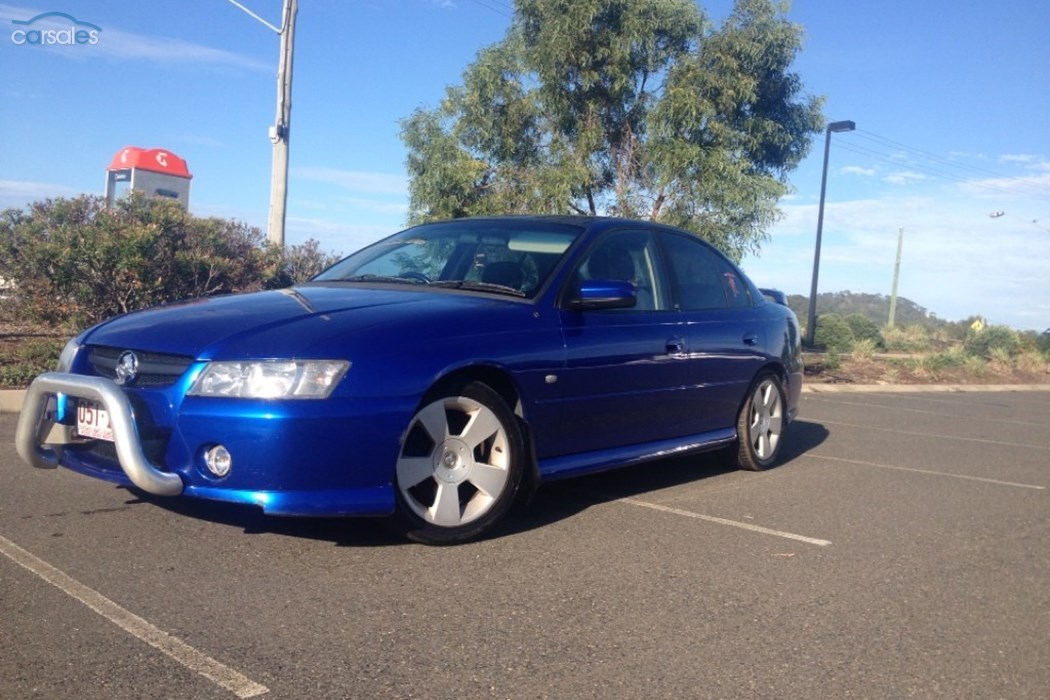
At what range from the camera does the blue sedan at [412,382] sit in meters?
3.92

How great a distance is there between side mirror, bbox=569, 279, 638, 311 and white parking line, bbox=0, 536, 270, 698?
256 centimetres

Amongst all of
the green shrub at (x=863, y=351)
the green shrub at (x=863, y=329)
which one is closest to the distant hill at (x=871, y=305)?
the green shrub at (x=863, y=329)

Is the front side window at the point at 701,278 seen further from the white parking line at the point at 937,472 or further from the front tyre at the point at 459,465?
the front tyre at the point at 459,465

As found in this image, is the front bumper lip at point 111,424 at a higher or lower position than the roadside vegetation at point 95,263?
lower

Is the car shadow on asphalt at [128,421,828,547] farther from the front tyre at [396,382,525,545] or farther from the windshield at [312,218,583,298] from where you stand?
the windshield at [312,218,583,298]

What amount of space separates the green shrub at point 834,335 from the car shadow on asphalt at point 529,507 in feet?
54.6

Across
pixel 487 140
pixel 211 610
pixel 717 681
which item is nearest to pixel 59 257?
pixel 487 140

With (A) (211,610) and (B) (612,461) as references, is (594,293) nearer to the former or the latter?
(B) (612,461)

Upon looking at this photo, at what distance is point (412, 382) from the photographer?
13.6 feet

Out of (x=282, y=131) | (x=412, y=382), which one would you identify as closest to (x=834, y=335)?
(x=282, y=131)

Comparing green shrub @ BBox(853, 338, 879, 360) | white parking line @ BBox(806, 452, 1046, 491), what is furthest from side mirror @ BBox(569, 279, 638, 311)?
green shrub @ BBox(853, 338, 879, 360)

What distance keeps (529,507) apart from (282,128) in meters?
9.08

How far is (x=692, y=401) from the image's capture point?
592cm

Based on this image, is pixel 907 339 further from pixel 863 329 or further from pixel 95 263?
pixel 95 263
